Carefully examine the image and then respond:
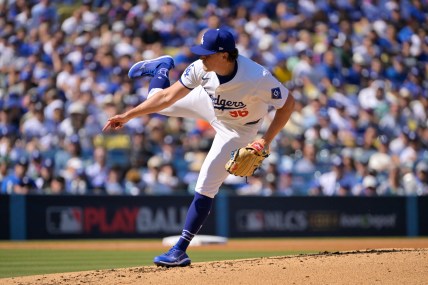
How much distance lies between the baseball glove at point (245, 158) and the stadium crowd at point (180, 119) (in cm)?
738

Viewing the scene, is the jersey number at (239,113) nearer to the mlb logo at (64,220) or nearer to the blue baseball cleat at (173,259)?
the blue baseball cleat at (173,259)

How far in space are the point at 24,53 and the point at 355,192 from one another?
6443mm

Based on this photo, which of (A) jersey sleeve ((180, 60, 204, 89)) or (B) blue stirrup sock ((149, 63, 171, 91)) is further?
(B) blue stirrup sock ((149, 63, 171, 91))

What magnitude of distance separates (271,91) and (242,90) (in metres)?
0.23

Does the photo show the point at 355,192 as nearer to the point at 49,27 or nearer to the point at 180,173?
the point at 180,173

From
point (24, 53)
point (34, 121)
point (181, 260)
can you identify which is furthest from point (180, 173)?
point (181, 260)

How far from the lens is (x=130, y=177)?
14.6 m

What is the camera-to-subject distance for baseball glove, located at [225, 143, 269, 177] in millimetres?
7039

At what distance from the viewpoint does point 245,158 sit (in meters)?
7.04

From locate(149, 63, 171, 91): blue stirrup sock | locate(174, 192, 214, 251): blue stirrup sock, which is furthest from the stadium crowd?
locate(174, 192, 214, 251): blue stirrup sock

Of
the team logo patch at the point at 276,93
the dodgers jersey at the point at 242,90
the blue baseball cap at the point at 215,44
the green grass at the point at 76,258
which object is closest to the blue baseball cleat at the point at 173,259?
the dodgers jersey at the point at 242,90

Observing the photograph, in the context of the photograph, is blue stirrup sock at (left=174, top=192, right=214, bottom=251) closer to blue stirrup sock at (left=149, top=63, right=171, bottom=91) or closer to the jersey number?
the jersey number

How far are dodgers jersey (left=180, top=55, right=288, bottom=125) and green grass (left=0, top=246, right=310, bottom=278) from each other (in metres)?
2.81

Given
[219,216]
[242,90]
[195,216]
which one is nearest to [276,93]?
[242,90]
